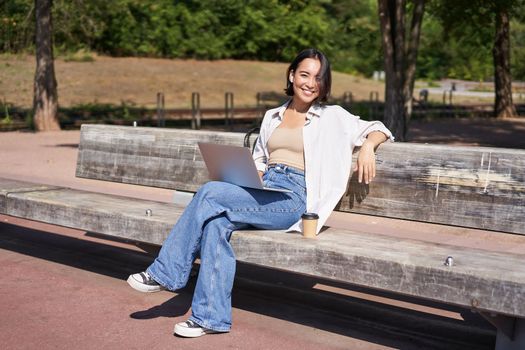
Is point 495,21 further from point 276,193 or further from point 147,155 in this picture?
point 276,193

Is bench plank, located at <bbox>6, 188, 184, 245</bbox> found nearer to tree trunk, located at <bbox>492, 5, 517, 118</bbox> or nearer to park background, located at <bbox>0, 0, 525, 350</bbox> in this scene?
park background, located at <bbox>0, 0, 525, 350</bbox>

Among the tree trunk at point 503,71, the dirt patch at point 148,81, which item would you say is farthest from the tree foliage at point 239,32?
the tree trunk at point 503,71

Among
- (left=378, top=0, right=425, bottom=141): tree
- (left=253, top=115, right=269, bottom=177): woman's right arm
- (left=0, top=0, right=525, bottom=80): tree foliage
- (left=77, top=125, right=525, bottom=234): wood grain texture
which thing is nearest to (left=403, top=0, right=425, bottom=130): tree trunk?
(left=378, top=0, right=425, bottom=141): tree

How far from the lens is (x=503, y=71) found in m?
25.8

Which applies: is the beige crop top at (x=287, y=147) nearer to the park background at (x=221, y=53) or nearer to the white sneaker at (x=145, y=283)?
the white sneaker at (x=145, y=283)

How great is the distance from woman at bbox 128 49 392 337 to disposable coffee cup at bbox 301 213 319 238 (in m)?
0.11

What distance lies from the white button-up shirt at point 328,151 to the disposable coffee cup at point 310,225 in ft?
0.44

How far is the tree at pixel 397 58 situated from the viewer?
1384cm

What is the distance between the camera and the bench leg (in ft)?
12.9

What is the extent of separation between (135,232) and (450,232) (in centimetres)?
348

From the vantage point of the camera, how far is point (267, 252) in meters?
4.45

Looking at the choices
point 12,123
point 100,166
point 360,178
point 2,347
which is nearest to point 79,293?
point 2,347

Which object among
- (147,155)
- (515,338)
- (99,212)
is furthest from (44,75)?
(515,338)

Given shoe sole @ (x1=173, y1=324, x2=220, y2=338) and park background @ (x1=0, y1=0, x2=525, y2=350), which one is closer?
shoe sole @ (x1=173, y1=324, x2=220, y2=338)
